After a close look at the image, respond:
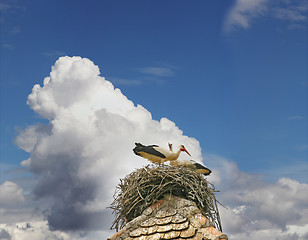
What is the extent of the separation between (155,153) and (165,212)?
1.56m

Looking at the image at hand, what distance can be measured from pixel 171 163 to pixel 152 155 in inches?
24.4

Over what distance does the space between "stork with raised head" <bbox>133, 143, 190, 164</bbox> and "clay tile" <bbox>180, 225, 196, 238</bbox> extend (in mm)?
1995

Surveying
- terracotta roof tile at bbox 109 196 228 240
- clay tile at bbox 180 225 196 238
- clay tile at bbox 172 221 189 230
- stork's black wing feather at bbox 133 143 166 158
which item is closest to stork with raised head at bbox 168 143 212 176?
stork's black wing feather at bbox 133 143 166 158

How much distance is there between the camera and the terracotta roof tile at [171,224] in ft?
26.0

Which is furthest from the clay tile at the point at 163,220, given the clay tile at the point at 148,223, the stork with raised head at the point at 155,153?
the stork with raised head at the point at 155,153

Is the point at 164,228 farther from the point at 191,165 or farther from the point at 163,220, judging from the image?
the point at 191,165

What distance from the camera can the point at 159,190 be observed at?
8586mm

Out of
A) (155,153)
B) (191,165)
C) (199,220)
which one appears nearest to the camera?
(199,220)

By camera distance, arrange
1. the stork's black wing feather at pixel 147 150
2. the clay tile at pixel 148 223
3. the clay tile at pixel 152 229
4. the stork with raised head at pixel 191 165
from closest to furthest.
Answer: the clay tile at pixel 152 229
the clay tile at pixel 148 223
the stork's black wing feather at pixel 147 150
the stork with raised head at pixel 191 165

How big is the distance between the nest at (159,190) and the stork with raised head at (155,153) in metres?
0.30

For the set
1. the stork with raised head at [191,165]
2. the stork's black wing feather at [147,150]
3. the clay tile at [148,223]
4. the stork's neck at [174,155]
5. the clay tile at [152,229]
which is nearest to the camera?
the clay tile at [152,229]

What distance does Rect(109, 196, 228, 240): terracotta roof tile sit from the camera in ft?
26.0

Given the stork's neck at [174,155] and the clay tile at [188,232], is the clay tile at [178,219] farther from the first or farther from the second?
the stork's neck at [174,155]

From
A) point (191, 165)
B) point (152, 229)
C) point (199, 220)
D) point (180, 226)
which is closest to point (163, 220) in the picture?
point (152, 229)
